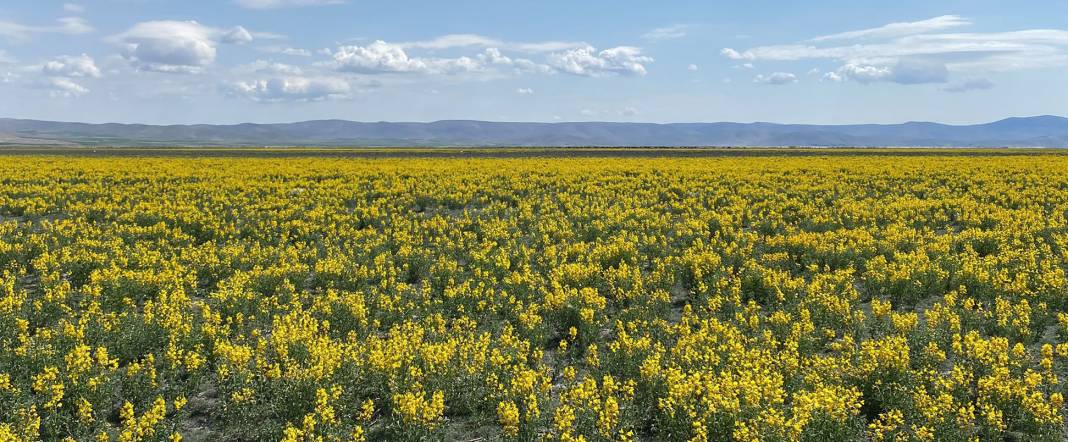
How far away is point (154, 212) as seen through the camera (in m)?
22.0

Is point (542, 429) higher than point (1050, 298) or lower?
lower

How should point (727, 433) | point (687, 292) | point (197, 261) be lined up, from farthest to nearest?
point (197, 261) < point (687, 292) < point (727, 433)

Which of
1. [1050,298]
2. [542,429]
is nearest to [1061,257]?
[1050,298]

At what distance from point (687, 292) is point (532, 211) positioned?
1164 cm

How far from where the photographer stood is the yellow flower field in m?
7.05

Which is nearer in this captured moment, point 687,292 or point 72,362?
point 72,362

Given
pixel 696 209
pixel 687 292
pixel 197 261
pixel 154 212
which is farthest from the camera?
pixel 696 209

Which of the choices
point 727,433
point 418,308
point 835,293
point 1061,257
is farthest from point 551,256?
point 1061,257

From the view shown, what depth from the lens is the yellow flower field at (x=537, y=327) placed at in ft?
23.1

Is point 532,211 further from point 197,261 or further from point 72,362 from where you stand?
point 72,362

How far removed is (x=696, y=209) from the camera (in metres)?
24.1

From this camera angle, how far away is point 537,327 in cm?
1030

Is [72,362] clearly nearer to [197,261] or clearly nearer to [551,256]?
[197,261]

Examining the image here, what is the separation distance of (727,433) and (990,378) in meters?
3.34
